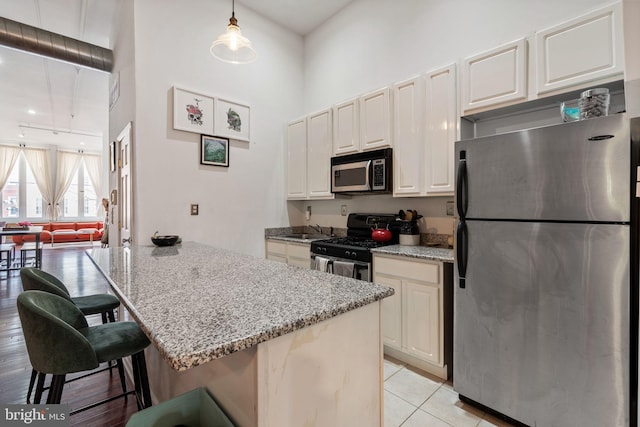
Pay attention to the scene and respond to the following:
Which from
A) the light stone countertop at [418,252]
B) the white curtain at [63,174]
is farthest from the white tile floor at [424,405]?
the white curtain at [63,174]

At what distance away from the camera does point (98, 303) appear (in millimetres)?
1918

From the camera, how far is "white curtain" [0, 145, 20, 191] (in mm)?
8734

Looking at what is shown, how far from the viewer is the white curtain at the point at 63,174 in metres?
9.64

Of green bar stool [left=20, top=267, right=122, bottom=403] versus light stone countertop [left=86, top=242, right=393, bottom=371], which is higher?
light stone countertop [left=86, top=242, right=393, bottom=371]

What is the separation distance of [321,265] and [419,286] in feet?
3.17

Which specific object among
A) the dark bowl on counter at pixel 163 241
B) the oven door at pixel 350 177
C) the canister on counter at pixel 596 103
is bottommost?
the dark bowl on counter at pixel 163 241

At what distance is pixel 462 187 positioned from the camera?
1900 mm

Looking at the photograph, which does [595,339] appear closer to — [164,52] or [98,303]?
[98,303]

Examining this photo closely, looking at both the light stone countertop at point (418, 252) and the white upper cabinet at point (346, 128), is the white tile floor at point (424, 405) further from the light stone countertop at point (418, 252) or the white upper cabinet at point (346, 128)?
the white upper cabinet at point (346, 128)

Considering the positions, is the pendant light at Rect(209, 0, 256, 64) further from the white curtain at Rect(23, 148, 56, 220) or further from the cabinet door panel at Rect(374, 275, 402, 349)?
the white curtain at Rect(23, 148, 56, 220)

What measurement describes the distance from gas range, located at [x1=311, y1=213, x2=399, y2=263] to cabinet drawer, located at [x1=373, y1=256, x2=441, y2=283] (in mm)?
120

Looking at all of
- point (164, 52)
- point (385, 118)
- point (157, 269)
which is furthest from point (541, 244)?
point (164, 52)

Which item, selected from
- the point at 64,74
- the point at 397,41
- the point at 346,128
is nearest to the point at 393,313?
the point at 346,128

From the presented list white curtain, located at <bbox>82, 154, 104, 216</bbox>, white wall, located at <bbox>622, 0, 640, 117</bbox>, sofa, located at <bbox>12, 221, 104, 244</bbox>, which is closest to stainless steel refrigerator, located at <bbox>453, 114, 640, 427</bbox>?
white wall, located at <bbox>622, 0, 640, 117</bbox>
